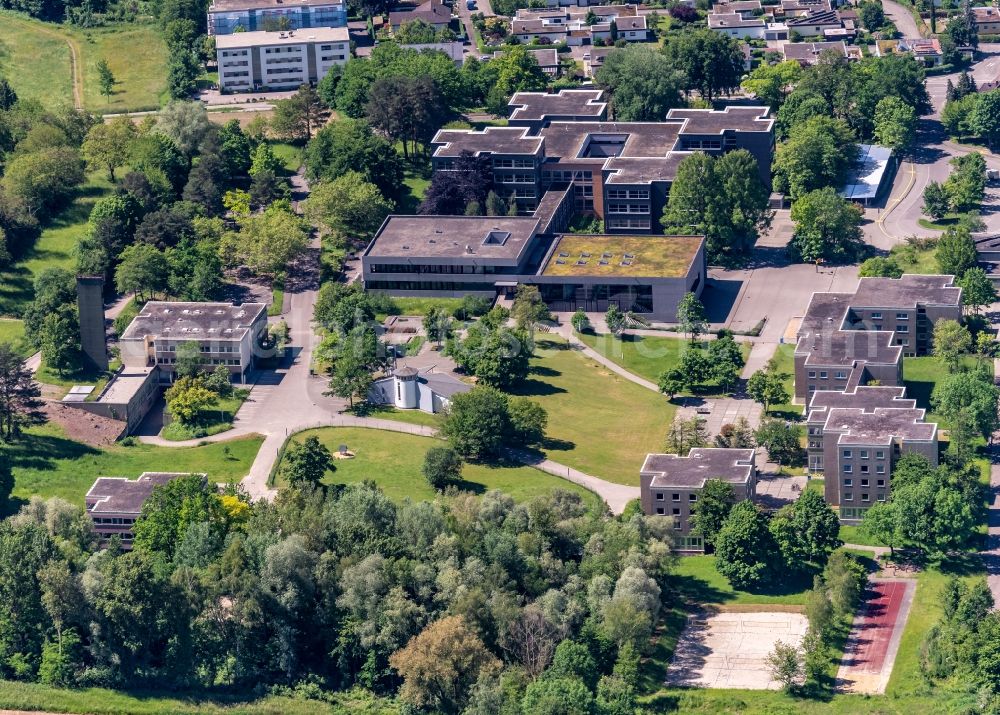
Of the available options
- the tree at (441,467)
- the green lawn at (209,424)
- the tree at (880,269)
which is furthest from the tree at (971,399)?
the green lawn at (209,424)

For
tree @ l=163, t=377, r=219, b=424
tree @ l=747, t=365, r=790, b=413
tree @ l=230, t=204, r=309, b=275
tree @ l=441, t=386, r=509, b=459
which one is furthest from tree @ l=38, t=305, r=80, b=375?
tree @ l=747, t=365, r=790, b=413

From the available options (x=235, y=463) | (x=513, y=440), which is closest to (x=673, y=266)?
(x=513, y=440)

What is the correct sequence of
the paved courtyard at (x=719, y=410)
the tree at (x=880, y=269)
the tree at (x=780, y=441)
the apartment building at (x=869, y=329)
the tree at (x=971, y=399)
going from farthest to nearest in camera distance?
the tree at (x=880, y=269) < the paved courtyard at (x=719, y=410) < the apartment building at (x=869, y=329) < the tree at (x=780, y=441) < the tree at (x=971, y=399)

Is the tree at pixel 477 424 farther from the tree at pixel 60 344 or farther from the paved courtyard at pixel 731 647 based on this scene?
the tree at pixel 60 344

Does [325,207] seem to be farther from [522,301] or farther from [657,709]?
[657,709]

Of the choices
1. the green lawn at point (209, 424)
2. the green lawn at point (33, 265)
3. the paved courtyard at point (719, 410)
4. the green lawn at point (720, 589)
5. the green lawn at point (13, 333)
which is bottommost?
the green lawn at point (720, 589)

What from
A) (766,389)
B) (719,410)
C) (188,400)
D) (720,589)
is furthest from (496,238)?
(720,589)
